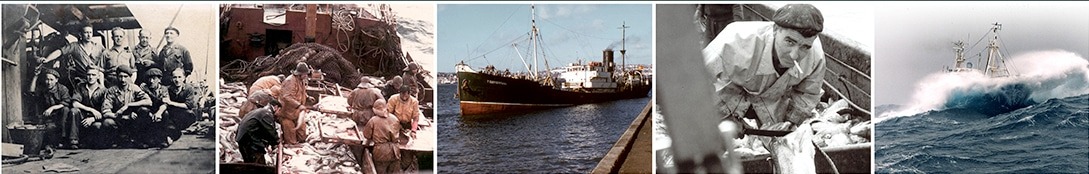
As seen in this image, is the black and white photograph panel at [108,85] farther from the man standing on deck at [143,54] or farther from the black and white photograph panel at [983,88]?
the black and white photograph panel at [983,88]

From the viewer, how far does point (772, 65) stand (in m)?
5.38

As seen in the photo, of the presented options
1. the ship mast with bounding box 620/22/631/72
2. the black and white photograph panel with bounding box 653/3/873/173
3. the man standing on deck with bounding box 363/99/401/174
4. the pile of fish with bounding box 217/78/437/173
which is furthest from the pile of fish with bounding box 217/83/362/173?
the black and white photograph panel with bounding box 653/3/873/173

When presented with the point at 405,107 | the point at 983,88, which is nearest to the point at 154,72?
the point at 405,107

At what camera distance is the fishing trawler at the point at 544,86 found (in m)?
5.48

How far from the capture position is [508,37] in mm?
5527

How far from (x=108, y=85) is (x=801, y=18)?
14.1 ft

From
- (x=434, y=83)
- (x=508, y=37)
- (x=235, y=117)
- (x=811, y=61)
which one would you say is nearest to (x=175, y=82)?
(x=235, y=117)

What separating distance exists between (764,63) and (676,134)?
2.26 ft

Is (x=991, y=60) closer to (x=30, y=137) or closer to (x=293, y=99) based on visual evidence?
(x=293, y=99)

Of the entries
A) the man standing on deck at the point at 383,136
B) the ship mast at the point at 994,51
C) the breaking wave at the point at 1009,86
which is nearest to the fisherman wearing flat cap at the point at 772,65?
the breaking wave at the point at 1009,86

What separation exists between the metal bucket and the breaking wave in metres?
5.27

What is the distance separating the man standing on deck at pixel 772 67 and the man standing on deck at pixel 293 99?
2478 mm

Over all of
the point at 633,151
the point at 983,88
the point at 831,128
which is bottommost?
the point at 633,151

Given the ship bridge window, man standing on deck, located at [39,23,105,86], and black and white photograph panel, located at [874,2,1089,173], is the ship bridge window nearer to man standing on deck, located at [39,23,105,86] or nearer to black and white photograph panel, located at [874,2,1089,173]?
man standing on deck, located at [39,23,105,86]
